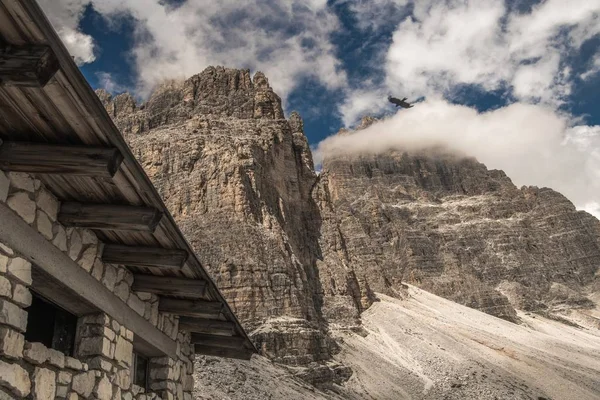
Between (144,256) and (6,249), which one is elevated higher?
(144,256)

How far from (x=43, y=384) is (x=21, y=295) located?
0.84 meters

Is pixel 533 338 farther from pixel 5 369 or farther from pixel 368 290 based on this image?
pixel 5 369

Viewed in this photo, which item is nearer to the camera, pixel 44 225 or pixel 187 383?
pixel 44 225

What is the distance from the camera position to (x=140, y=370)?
7.10 metres

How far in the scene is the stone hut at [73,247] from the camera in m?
3.43

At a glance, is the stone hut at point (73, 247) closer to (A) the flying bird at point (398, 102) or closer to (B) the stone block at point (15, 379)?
(B) the stone block at point (15, 379)

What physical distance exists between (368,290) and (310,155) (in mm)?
24289

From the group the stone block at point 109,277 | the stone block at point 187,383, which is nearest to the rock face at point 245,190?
the stone block at point 187,383

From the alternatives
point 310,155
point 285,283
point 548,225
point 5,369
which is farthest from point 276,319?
point 548,225

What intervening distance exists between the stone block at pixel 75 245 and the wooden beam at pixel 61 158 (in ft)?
4.01

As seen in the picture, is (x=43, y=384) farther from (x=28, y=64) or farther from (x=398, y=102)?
(x=398, y=102)

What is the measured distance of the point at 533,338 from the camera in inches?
2815

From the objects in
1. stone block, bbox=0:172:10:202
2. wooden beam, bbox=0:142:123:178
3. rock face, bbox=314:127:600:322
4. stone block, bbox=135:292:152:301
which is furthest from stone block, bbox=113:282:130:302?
rock face, bbox=314:127:600:322

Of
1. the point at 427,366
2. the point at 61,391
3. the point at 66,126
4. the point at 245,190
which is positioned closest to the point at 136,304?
the point at 61,391
